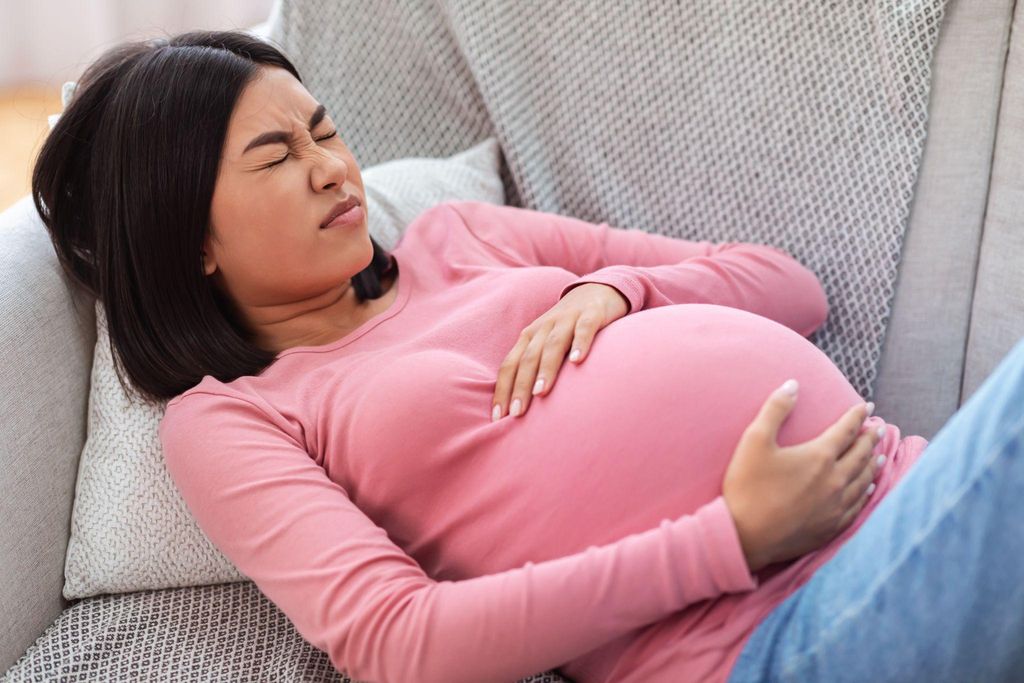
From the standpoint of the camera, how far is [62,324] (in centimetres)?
124

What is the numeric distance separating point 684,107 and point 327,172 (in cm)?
60

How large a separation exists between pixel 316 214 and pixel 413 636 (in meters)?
0.49

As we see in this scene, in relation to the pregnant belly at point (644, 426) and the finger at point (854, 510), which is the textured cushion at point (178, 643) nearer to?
the pregnant belly at point (644, 426)

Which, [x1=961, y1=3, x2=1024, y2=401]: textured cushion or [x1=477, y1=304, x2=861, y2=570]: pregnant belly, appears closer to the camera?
[x1=477, y1=304, x2=861, y2=570]: pregnant belly

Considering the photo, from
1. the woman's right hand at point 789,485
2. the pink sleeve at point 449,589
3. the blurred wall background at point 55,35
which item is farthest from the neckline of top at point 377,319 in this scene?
the blurred wall background at point 55,35

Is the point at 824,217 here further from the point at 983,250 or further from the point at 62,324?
the point at 62,324

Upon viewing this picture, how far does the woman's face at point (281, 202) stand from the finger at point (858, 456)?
1.91 ft

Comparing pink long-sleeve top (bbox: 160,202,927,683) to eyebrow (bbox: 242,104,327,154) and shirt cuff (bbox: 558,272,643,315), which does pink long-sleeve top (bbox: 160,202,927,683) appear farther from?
eyebrow (bbox: 242,104,327,154)

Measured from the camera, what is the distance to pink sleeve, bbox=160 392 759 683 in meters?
0.88

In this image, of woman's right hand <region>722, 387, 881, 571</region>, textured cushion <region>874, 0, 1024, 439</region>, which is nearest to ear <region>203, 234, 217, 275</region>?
woman's right hand <region>722, 387, 881, 571</region>

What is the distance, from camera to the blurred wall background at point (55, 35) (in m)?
2.68

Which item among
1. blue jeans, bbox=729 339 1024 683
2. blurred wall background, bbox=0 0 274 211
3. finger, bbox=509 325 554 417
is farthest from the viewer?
blurred wall background, bbox=0 0 274 211

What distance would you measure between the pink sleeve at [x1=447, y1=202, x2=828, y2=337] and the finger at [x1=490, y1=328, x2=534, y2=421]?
0.72 feet

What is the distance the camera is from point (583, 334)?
1.10 m
